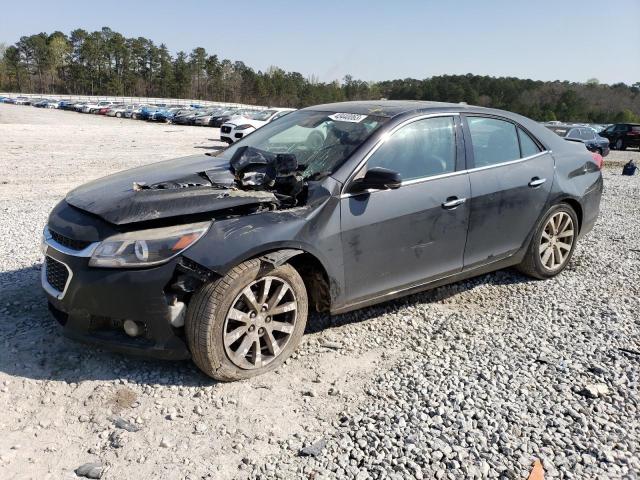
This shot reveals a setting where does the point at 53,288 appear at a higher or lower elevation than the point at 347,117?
lower

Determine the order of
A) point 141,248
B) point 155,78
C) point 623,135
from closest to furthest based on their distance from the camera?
point 141,248 → point 623,135 → point 155,78

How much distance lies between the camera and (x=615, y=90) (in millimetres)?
84438

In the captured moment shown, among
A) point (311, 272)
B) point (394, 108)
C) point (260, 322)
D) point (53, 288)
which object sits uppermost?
point (394, 108)

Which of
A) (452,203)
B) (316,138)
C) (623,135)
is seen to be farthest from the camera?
(623,135)

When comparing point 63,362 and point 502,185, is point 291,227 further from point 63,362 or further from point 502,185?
point 502,185

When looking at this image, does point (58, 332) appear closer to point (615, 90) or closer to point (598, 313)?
point (598, 313)

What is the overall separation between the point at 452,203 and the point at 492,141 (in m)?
0.89

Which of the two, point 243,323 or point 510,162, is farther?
point 510,162

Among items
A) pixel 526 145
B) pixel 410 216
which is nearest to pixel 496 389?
pixel 410 216

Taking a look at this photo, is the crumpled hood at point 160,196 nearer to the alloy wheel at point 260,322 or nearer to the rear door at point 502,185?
the alloy wheel at point 260,322

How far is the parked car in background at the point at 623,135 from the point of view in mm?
28781

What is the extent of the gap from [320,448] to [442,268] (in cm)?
186

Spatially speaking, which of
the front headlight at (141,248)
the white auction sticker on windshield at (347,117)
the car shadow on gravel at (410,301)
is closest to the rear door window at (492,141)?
the white auction sticker on windshield at (347,117)

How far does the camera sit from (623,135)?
29.0 metres
